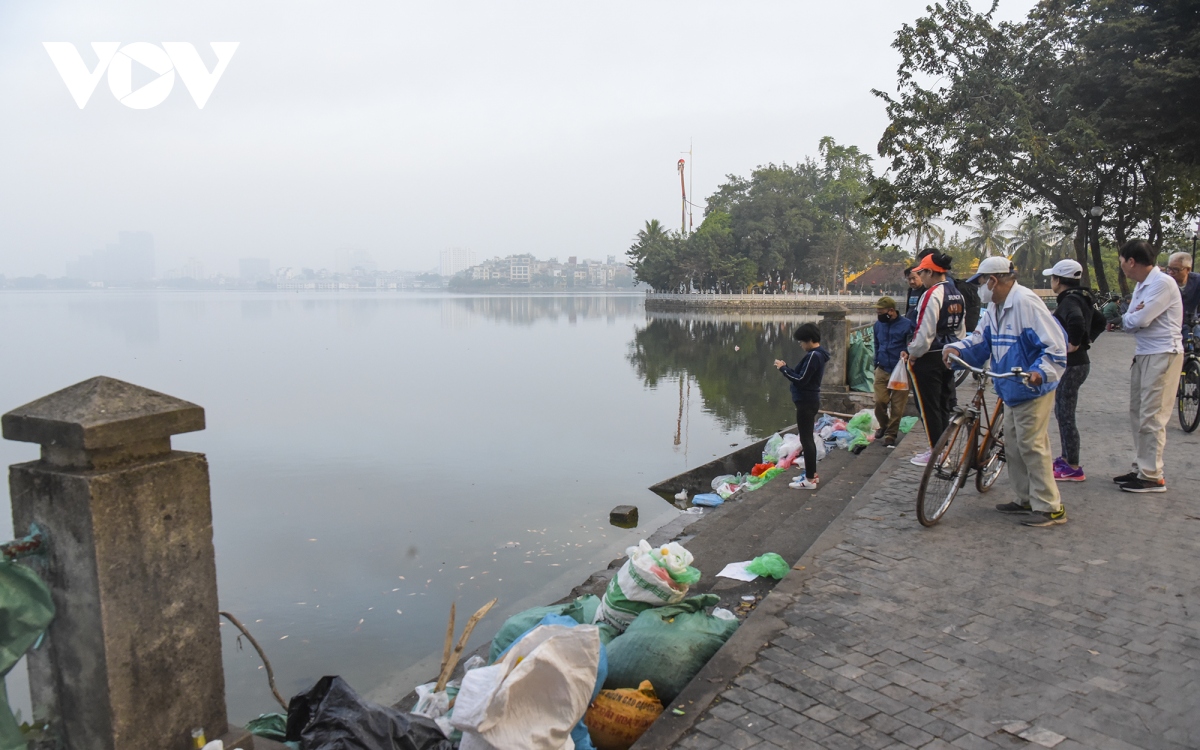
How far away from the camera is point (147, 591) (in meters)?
2.36

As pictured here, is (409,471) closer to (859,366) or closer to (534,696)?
(859,366)

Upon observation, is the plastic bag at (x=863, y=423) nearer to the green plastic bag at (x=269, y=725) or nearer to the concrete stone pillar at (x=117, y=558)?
the green plastic bag at (x=269, y=725)

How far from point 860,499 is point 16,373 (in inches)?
1047

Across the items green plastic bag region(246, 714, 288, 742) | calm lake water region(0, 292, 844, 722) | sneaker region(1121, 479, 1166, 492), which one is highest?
sneaker region(1121, 479, 1166, 492)

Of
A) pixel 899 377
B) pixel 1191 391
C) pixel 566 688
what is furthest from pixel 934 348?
pixel 566 688

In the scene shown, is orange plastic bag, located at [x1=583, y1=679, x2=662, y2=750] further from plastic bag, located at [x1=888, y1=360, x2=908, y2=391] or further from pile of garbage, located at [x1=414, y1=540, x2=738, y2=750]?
plastic bag, located at [x1=888, y1=360, x2=908, y2=391]

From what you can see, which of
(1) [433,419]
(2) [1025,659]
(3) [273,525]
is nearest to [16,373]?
(1) [433,419]

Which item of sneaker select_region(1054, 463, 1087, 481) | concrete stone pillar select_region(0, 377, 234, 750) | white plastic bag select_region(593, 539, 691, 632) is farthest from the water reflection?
concrete stone pillar select_region(0, 377, 234, 750)

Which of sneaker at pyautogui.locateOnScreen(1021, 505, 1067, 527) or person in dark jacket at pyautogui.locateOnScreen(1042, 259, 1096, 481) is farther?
person in dark jacket at pyautogui.locateOnScreen(1042, 259, 1096, 481)

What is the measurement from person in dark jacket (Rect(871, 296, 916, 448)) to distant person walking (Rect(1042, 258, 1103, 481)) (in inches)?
59.6

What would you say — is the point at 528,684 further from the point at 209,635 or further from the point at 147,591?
the point at 147,591

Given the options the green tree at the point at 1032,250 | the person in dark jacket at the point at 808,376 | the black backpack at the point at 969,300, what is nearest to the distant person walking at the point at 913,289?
the black backpack at the point at 969,300

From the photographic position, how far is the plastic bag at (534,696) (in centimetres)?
269

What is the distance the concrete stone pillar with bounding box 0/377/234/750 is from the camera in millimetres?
2221
